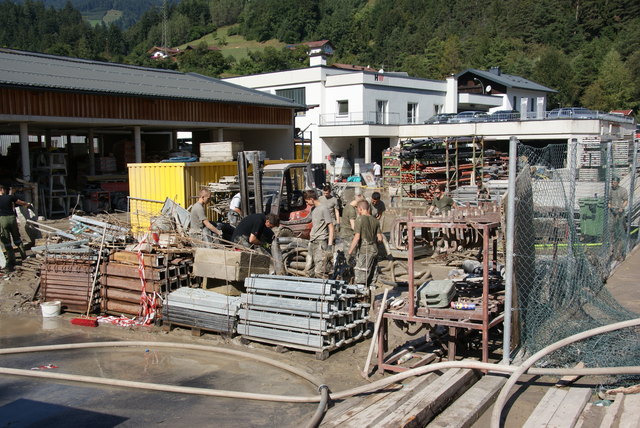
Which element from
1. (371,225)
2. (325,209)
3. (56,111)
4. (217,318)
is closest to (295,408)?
(217,318)

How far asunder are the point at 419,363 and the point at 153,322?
5.08 metres

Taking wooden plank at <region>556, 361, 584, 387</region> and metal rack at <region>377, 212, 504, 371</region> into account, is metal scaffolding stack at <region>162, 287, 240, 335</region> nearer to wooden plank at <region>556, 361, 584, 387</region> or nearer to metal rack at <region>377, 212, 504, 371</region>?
metal rack at <region>377, 212, 504, 371</region>

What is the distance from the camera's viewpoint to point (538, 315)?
7309 mm

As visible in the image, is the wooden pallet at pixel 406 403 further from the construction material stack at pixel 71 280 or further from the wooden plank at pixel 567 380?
the construction material stack at pixel 71 280

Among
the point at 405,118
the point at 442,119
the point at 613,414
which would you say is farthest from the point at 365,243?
the point at 405,118

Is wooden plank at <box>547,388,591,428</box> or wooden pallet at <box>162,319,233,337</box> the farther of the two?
wooden pallet at <box>162,319,233,337</box>

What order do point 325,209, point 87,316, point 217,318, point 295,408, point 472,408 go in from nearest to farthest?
point 472,408 < point 295,408 < point 217,318 < point 87,316 < point 325,209

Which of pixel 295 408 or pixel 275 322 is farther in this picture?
pixel 275 322

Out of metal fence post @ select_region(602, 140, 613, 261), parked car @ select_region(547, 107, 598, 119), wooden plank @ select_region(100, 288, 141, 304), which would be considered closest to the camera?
wooden plank @ select_region(100, 288, 141, 304)

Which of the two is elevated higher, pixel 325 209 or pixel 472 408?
pixel 325 209

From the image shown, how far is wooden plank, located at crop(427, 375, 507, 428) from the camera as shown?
5.68m

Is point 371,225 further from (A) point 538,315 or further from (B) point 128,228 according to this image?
(B) point 128,228

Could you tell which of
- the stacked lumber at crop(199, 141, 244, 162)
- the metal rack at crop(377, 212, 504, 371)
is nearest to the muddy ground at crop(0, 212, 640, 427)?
the metal rack at crop(377, 212, 504, 371)

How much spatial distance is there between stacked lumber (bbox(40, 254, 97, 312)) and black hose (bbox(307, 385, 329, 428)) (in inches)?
243
